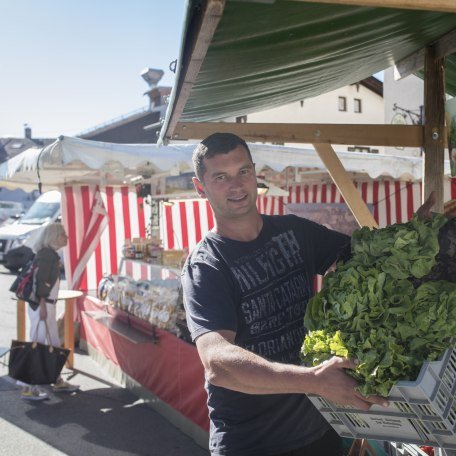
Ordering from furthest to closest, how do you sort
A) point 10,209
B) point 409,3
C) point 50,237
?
point 10,209 < point 50,237 < point 409,3

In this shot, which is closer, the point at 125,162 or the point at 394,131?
the point at 394,131

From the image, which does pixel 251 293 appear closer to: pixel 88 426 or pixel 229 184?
pixel 229 184

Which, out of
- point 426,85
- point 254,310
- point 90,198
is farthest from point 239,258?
point 90,198

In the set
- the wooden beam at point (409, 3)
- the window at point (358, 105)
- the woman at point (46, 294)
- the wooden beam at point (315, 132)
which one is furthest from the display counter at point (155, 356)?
the window at point (358, 105)

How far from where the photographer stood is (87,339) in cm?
802

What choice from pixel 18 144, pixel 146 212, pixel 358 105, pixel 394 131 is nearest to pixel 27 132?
pixel 18 144

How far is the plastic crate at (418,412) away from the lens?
1.46m

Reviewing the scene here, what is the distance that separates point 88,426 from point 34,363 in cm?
101

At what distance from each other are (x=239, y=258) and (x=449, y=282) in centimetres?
73

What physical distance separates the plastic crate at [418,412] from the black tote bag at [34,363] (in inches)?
191

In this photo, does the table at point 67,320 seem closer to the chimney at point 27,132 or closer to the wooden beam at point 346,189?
the wooden beam at point 346,189

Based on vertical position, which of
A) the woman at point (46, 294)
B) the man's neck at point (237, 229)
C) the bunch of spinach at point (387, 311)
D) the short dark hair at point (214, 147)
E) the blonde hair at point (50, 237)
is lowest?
the woman at point (46, 294)

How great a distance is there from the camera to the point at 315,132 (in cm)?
310

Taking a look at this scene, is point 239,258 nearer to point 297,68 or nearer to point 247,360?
point 247,360
